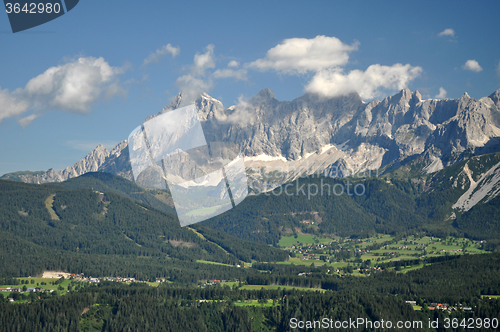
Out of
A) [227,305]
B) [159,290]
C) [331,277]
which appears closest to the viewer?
[227,305]

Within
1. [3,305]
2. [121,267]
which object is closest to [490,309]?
[3,305]

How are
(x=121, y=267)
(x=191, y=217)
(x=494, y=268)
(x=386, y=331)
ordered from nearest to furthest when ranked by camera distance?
(x=191, y=217), (x=386, y=331), (x=494, y=268), (x=121, y=267)

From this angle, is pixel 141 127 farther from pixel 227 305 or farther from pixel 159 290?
pixel 159 290

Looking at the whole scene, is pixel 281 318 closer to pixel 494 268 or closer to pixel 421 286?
pixel 421 286

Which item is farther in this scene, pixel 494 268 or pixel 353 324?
pixel 494 268

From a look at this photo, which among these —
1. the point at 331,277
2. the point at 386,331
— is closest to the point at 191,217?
the point at 386,331

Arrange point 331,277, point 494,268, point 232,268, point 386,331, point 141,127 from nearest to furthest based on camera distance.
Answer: point 141,127, point 386,331, point 494,268, point 331,277, point 232,268

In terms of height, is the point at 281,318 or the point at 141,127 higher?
the point at 141,127

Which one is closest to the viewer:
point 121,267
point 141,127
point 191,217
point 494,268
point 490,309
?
point 191,217

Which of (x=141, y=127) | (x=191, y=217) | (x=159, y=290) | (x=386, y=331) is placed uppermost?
(x=141, y=127)
